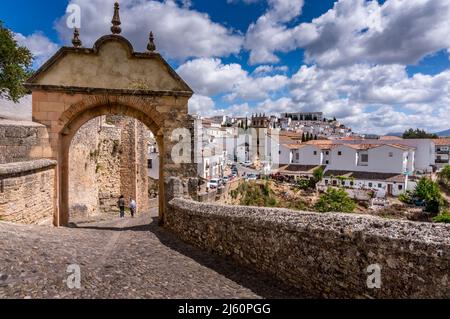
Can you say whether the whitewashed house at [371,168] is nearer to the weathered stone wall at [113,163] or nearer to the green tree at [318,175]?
the green tree at [318,175]

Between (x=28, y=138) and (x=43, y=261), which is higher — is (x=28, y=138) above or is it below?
above

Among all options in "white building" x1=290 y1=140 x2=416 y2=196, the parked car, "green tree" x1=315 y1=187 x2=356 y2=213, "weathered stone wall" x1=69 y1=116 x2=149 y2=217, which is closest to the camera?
"weathered stone wall" x1=69 y1=116 x2=149 y2=217

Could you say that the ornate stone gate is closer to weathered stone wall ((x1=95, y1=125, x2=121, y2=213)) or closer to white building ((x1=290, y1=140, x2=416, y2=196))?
weathered stone wall ((x1=95, y1=125, x2=121, y2=213))

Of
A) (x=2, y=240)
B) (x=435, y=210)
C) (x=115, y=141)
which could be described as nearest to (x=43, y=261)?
(x=2, y=240)

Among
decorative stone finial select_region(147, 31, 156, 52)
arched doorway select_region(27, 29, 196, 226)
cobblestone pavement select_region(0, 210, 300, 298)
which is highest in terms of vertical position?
decorative stone finial select_region(147, 31, 156, 52)

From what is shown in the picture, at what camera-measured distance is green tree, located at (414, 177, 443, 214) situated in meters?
42.2

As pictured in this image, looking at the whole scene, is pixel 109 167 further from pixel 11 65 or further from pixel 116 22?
pixel 116 22

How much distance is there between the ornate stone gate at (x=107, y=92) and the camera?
9781 mm

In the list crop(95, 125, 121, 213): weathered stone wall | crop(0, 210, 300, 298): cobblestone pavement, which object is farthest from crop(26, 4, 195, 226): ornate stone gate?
crop(95, 125, 121, 213): weathered stone wall

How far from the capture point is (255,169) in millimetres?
69062

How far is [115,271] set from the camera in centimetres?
566

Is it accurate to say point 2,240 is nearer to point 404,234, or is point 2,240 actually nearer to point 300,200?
point 404,234
